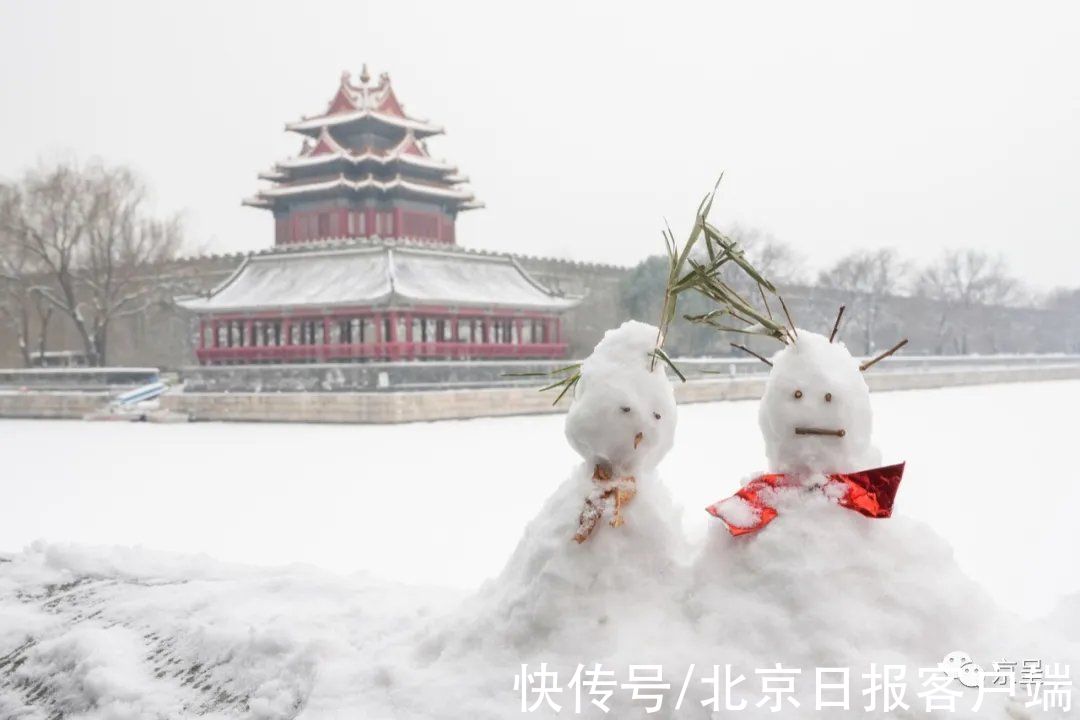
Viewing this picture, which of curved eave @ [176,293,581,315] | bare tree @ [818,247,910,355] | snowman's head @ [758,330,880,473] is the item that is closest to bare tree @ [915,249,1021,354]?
bare tree @ [818,247,910,355]

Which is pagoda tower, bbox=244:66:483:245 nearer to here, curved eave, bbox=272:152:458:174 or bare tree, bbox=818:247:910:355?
curved eave, bbox=272:152:458:174

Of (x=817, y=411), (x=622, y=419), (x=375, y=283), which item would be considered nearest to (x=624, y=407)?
(x=622, y=419)

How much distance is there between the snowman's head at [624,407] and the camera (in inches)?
106

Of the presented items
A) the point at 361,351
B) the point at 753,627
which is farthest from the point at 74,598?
the point at 361,351

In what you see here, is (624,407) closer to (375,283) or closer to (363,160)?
(375,283)

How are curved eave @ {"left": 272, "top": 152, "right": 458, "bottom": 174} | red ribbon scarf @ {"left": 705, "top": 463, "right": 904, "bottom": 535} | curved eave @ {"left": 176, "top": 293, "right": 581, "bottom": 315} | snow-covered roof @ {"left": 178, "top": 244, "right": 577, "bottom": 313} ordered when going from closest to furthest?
red ribbon scarf @ {"left": 705, "top": 463, "right": 904, "bottom": 535}, curved eave @ {"left": 176, "top": 293, "right": 581, "bottom": 315}, snow-covered roof @ {"left": 178, "top": 244, "right": 577, "bottom": 313}, curved eave @ {"left": 272, "top": 152, "right": 458, "bottom": 174}

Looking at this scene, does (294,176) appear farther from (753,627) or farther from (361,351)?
(753,627)

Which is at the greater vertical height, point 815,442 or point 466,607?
point 815,442

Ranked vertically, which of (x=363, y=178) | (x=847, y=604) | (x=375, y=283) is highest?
(x=363, y=178)

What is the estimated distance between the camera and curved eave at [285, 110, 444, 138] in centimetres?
2400

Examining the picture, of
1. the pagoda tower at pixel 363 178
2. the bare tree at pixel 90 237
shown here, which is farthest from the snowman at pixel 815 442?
the bare tree at pixel 90 237

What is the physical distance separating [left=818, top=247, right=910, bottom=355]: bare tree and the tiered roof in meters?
16.0

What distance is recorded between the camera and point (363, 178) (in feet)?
79.5

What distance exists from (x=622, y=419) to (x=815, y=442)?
550 mm
